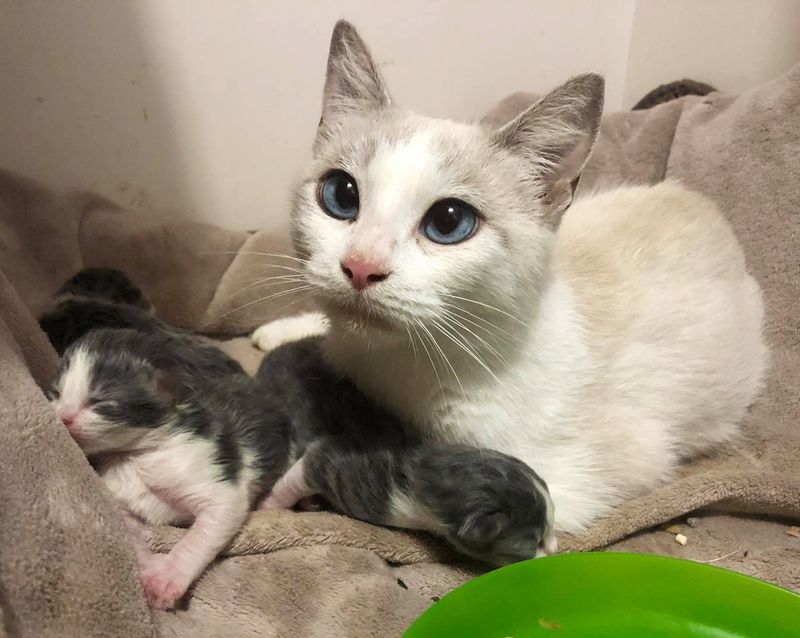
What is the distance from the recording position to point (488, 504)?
1.05 metres

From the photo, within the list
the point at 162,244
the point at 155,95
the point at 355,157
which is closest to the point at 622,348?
the point at 355,157

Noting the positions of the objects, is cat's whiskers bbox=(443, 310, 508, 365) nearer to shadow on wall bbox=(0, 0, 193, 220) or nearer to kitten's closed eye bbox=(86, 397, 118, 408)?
kitten's closed eye bbox=(86, 397, 118, 408)

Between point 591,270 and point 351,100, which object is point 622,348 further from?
point 351,100

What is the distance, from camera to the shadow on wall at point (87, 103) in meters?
1.71

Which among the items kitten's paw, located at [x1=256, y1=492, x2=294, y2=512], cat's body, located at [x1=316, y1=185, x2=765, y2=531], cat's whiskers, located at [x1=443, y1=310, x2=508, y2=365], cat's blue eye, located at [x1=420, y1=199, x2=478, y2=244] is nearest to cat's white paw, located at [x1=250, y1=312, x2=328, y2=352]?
cat's body, located at [x1=316, y1=185, x2=765, y2=531]

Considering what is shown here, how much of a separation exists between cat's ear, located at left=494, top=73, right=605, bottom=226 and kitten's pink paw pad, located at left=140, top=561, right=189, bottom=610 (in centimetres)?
79

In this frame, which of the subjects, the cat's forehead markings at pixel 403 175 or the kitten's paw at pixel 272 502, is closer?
the cat's forehead markings at pixel 403 175

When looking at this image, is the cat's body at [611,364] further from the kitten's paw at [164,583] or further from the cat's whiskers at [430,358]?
the kitten's paw at [164,583]

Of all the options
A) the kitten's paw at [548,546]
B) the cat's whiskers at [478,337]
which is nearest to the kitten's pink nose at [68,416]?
the cat's whiskers at [478,337]

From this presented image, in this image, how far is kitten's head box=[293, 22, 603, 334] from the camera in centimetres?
94

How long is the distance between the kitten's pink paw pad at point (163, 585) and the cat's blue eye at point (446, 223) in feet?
2.03

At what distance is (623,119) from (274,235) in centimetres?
108

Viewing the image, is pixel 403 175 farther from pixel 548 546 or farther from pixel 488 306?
pixel 548 546

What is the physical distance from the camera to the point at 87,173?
192cm
